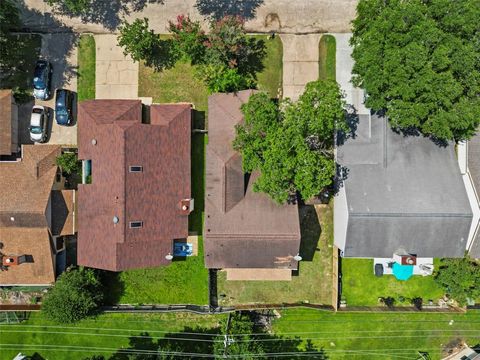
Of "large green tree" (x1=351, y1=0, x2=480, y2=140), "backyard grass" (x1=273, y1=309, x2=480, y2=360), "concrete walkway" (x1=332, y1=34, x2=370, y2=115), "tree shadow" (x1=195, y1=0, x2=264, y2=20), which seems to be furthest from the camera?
"backyard grass" (x1=273, y1=309, x2=480, y2=360)

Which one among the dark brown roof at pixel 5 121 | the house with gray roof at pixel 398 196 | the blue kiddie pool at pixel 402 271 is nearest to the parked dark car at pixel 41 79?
the dark brown roof at pixel 5 121

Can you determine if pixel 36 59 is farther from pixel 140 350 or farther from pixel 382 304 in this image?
pixel 382 304

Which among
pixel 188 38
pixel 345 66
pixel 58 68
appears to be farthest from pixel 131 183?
pixel 345 66

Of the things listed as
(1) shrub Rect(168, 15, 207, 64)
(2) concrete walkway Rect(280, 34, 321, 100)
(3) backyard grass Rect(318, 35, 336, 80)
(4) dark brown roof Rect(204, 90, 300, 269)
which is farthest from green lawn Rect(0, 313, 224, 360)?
(3) backyard grass Rect(318, 35, 336, 80)

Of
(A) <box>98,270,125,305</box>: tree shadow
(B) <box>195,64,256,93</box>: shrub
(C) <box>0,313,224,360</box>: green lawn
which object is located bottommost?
(C) <box>0,313,224,360</box>: green lawn

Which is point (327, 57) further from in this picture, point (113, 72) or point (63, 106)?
point (63, 106)

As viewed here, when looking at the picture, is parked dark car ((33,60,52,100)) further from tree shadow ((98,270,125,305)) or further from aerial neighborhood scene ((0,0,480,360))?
tree shadow ((98,270,125,305))

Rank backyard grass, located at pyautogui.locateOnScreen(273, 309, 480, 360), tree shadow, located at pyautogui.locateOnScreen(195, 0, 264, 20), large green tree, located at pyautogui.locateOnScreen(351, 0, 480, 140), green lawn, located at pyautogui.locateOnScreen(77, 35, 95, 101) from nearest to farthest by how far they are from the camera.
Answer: large green tree, located at pyautogui.locateOnScreen(351, 0, 480, 140) < tree shadow, located at pyautogui.locateOnScreen(195, 0, 264, 20) < green lawn, located at pyautogui.locateOnScreen(77, 35, 95, 101) < backyard grass, located at pyautogui.locateOnScreen(273, 309, 480, 360)
